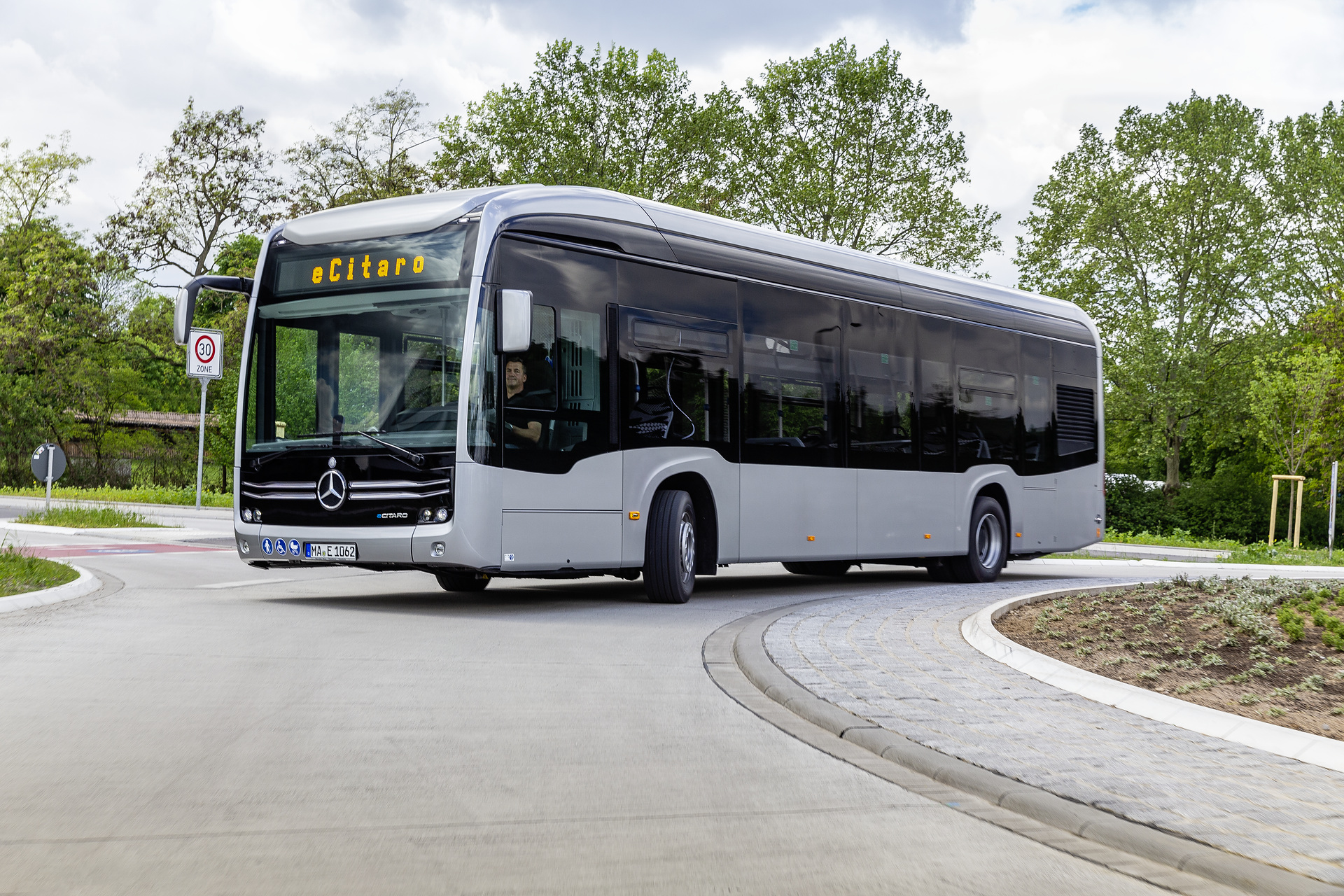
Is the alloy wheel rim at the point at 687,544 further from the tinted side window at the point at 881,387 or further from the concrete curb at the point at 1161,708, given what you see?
the concrete curb at the point at 1161,708

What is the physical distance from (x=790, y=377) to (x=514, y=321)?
13.6 feet

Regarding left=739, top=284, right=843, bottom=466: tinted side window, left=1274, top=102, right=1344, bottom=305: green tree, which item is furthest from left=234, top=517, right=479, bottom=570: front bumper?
left=1274, top=102, right=1344, bottom=305: green tree

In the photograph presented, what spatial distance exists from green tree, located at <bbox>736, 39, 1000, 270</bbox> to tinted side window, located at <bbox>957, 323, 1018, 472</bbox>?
2724 centimetres

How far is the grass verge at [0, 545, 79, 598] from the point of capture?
42.1ft

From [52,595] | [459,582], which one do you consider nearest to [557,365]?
[459,582]

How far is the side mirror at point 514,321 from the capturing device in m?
11.2

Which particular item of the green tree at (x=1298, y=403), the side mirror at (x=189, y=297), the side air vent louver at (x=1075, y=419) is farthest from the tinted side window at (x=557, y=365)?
the green tree at (x=1298, y=403)

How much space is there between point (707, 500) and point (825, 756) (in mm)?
7326

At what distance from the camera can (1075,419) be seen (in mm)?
19562

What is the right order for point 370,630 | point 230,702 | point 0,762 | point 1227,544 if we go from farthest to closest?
point 1227,544
point 370,630
point 230,702
point 0,762

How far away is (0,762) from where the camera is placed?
561 centimetres

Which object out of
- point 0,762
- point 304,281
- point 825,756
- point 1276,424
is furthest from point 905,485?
point 1276,424

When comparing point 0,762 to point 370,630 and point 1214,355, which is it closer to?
point 370,630

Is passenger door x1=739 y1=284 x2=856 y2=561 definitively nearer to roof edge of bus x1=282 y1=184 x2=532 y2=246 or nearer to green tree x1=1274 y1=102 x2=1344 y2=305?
roof edge of bus x1=282 y1=184 x2=532 y2=246
